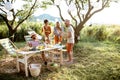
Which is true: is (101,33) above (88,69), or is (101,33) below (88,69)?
above

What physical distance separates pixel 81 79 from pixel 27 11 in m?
7.47

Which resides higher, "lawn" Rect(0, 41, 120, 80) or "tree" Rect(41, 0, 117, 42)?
"tree" Rect(41, 0, 117, 42)

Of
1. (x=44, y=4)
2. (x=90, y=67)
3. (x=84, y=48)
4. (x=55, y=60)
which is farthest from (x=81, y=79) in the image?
(x=44, y=4)

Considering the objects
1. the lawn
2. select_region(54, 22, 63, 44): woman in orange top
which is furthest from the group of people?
the lawn

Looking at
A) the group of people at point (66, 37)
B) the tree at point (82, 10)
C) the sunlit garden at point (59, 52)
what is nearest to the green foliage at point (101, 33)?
the sunlit garden at point (59, 52)

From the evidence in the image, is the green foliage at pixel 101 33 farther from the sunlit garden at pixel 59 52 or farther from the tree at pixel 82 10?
the tree at pixel 82 10

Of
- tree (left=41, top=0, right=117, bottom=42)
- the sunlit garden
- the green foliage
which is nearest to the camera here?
the sunlit garden

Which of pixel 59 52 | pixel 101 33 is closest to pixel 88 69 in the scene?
pixel 59 52

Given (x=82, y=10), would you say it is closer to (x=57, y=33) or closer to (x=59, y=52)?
(x=57, y=33)

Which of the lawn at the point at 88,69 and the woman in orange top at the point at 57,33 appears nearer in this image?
the lawn at the point at 88,69

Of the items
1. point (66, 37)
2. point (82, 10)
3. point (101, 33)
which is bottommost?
point (101, 33)

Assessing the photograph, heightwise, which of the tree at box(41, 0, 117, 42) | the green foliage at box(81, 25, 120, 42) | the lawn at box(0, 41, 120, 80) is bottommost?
the lawn at box(0, 41, 120, 80)

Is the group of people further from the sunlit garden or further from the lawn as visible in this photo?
the lawn

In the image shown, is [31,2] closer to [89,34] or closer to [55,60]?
[89,34]
